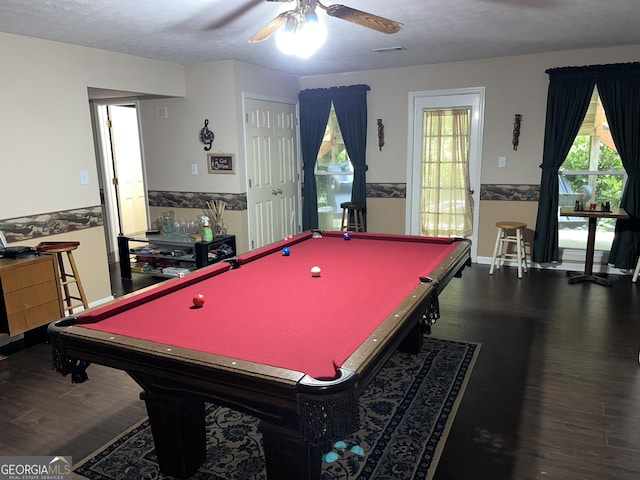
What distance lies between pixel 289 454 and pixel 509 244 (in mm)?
4725

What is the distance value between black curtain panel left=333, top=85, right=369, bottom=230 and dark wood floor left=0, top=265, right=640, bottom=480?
100 inches

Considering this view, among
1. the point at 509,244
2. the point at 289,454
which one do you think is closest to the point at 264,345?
the point at 289,454

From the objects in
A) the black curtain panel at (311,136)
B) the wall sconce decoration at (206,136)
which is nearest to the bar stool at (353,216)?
the black curtain panel at (311,136)

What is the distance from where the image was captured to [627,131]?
4.85 m

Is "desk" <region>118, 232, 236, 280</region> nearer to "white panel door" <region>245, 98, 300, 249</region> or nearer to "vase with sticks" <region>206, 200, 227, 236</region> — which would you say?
"vase with sticks" <region>206, 200, 227, 236</region>

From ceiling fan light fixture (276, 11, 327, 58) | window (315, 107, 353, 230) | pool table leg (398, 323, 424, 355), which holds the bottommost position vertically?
pool table leg (398, 323, 424, 355)

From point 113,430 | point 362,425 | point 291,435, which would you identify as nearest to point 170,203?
point 113,430

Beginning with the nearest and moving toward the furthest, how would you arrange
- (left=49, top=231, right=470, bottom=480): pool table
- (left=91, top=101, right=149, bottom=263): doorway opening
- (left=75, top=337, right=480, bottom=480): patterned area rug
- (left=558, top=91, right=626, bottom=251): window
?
(left=49, top=231, right=470, bottom=480): pool table → (left=75, top=337, right=480, bottom=480): patterned area rug → (left=558, top=91, right=626, bottom=251): window → (left=91, top=101, right=149, bottom=263): doorway opening

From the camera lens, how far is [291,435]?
1.62 metres

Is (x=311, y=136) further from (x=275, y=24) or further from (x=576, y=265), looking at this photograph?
(x=275, y=24)

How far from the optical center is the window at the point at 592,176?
509 centimetres

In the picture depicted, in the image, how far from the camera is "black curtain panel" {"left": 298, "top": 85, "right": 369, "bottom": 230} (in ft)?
19.9

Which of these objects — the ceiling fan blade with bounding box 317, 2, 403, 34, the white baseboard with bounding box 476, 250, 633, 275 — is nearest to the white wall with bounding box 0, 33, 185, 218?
the ceiling fan blade with bounding box 317, 2, 403, 34

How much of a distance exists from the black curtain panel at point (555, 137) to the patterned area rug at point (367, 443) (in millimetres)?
3009
